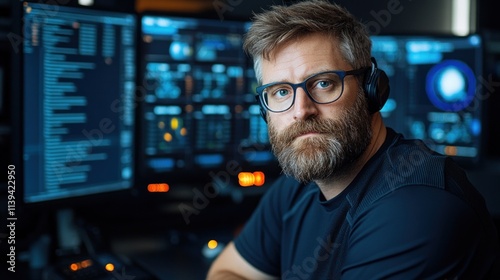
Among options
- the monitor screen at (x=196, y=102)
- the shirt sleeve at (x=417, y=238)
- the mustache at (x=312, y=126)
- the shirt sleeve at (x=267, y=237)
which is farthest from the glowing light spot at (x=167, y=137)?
the shirt sleeve at (x=417, y=238)

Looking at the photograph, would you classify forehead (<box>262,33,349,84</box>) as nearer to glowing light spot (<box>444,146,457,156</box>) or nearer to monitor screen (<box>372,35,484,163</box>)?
monitor screen (<box>372,35,484,163</box>)

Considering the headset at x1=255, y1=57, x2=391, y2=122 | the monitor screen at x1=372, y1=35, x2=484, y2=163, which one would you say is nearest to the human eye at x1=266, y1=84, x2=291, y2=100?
the headset at x1=255, y1=57, x2=391, y2=122

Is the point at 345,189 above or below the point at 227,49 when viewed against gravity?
below

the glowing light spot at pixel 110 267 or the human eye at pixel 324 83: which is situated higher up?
the human eye at pixel 324 83

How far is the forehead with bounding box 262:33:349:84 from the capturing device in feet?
3.45

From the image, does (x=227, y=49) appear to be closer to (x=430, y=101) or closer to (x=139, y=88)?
(x=139, y=88)

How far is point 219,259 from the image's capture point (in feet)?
4.45

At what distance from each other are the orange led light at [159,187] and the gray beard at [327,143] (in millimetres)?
649

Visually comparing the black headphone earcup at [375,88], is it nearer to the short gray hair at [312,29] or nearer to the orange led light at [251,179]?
the short gray hair at [312,29]

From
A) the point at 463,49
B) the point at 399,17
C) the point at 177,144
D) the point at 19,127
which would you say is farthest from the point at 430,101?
the point at 19,127

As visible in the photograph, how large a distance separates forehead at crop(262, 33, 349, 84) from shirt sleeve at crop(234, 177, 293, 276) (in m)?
0.36

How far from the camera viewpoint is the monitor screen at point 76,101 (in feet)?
4.15

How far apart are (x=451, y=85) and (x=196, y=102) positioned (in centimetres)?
86

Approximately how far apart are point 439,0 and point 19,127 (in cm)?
176
